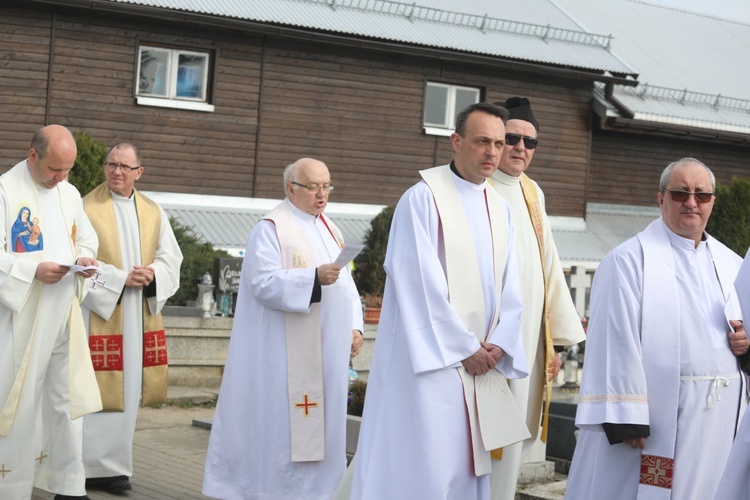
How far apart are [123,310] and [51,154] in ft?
4.65

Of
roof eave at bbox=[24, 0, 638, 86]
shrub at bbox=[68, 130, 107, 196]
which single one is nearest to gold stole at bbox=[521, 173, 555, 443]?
shrub at bbox=[68, 130, 107, 196]

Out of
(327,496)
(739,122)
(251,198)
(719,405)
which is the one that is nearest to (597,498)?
(719,405)

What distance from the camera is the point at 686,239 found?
19.7ft

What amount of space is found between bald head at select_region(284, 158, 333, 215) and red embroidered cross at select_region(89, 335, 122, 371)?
156 centimetres

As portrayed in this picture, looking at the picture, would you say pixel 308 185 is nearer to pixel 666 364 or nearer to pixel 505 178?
pixel 505 178

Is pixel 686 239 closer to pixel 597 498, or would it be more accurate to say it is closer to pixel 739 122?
pixel 597 498

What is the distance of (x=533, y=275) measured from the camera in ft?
23.7

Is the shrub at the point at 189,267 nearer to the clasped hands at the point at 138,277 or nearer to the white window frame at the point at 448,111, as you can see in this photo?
the clasped hands at the point at 138,277

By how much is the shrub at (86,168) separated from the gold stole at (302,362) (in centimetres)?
648

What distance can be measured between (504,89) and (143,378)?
43.1ft

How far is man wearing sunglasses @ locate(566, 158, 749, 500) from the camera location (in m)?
5.75

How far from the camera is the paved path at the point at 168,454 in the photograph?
8.09 m

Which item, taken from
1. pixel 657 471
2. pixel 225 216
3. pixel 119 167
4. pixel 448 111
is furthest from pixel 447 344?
pixel 448 111

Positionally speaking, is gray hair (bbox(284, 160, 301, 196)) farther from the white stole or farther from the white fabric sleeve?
the white stole
